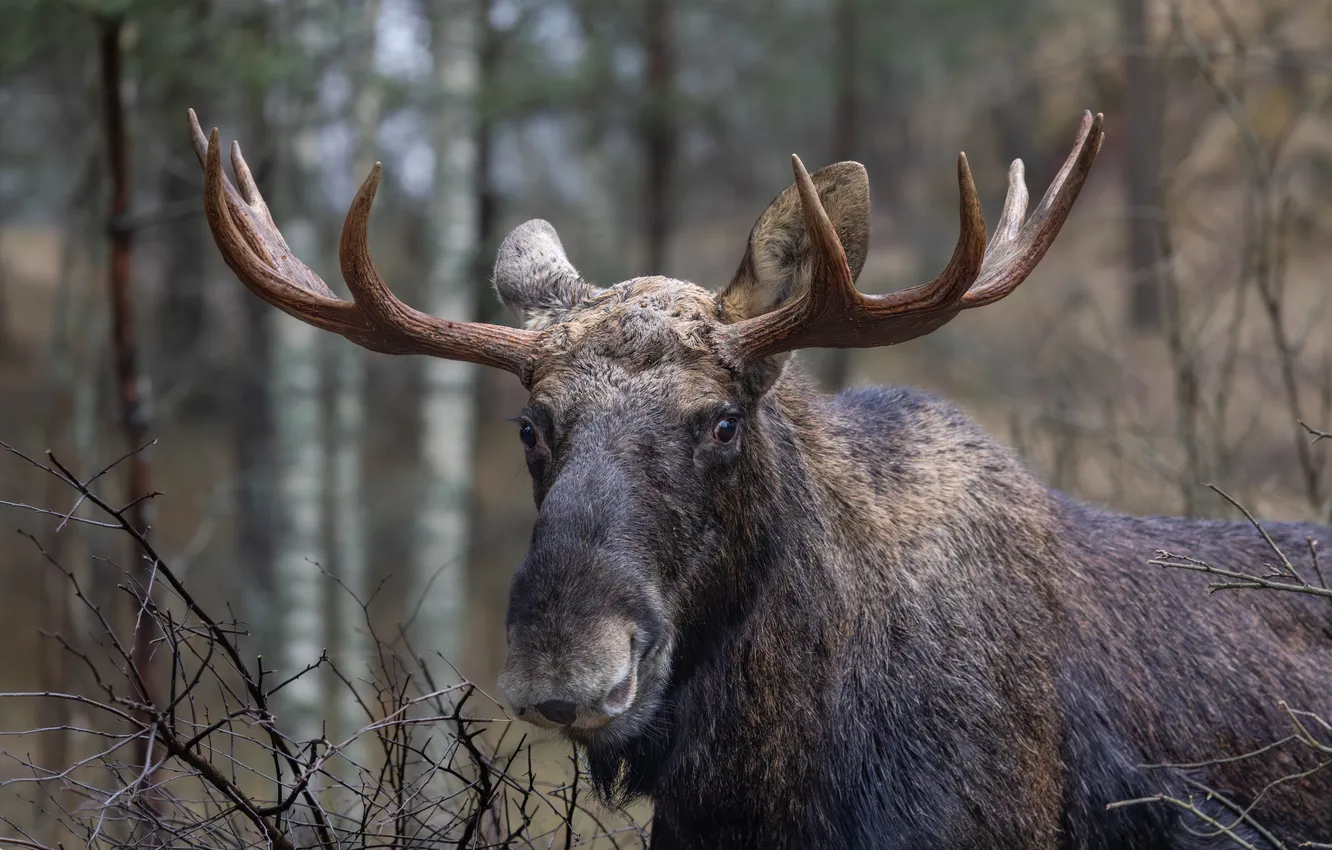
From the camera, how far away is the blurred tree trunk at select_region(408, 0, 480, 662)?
10734 millimetres

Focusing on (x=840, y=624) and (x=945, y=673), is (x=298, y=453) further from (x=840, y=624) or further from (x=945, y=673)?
(x=945, y=673)

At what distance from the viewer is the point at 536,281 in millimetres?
4277

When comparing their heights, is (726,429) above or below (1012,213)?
below

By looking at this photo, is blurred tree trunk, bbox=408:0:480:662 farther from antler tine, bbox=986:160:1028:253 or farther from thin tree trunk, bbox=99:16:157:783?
antler tine, bbox=986:160:1028:253

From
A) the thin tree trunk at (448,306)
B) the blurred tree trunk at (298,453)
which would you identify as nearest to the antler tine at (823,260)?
the thin tree trunk at (448,306)

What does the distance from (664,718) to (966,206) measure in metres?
1.61

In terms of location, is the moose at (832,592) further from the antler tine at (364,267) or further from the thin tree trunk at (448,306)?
the thin tree trunk at (448,306)

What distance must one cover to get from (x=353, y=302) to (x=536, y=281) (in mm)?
698

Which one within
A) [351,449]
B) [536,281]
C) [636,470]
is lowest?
[351,449]

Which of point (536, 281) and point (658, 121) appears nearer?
point (536, 281)

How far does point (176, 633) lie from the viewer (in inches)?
112

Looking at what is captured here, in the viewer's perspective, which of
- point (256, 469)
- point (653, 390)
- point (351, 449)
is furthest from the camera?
point (256, 469)

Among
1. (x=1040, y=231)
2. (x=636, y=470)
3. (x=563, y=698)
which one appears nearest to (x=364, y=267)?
(x=636, y=470)

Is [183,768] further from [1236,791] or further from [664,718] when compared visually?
[1236,791]
